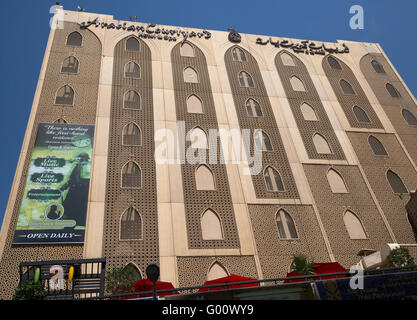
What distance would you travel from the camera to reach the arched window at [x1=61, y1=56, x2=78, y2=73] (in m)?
21.8

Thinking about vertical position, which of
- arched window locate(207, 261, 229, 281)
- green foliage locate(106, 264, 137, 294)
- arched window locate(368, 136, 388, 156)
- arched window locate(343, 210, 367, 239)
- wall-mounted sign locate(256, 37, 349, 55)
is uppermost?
wall-mounted sign locate(256, 37, 349, 55)

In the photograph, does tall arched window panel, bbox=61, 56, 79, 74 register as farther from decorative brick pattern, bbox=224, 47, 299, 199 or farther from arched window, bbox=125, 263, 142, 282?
arched window, bbox=125, 263, 142, 282

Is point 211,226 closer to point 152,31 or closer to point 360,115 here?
point 360,115

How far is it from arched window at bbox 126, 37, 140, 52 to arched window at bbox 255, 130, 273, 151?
35.4 feet

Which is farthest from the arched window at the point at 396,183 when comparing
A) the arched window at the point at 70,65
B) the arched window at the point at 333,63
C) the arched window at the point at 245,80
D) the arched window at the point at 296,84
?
the arched window at the point at 70,65

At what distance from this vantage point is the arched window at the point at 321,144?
21.7 meters

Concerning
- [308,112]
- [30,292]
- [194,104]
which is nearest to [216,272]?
[30,292]

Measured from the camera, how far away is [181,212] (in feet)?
56.7

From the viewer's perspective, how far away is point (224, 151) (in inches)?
792

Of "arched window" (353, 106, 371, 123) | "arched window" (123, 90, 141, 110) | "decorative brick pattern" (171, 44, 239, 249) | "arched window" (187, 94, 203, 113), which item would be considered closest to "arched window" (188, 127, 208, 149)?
"decorative brick pattern" (171, 44, 239, 249)

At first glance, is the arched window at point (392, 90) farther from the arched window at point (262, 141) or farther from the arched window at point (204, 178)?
the arched window at point (204, 178)

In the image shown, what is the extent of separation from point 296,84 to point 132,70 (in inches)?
476
